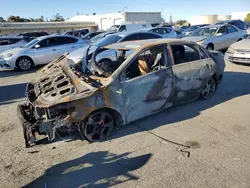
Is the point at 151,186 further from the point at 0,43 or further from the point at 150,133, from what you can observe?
the point at 0,43

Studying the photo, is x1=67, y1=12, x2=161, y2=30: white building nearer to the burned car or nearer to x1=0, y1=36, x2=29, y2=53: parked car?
x1=0, y1=36, x2=29, y2=53: parked car

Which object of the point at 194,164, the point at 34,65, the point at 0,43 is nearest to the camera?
the point at 194,164

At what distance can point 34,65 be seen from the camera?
447 inches

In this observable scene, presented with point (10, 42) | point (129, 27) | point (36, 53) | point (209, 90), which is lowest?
point (209, 90)

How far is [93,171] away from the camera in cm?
338

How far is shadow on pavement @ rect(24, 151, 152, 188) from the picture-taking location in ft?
10.4

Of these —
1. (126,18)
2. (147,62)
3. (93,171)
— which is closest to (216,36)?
(147,62)

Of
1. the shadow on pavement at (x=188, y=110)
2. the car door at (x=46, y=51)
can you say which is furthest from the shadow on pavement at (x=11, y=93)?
the shadow on pavement at (x=188, y=110)

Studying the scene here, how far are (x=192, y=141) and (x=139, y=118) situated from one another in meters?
1.07

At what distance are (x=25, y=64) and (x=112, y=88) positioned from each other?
27.5 feet

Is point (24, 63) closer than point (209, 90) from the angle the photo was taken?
No

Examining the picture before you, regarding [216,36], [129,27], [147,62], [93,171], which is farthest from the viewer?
[129,27]

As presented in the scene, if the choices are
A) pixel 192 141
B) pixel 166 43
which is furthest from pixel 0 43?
pixel 192 141

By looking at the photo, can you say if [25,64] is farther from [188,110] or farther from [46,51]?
[188,110]
